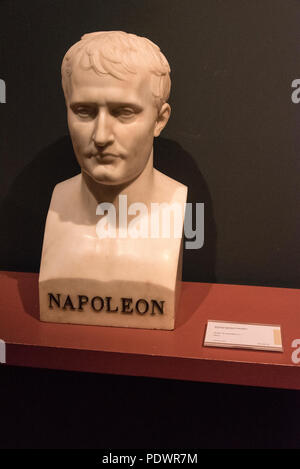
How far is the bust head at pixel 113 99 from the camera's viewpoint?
129cm

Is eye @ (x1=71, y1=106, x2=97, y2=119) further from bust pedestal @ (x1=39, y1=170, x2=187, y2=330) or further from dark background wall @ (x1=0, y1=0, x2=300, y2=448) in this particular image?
dark background wall @ (x1=0, y1=0, x2=300, y2=448)

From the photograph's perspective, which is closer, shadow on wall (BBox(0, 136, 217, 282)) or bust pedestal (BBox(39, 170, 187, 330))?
bust pedestal (BBox(39, 170, 187, 330))

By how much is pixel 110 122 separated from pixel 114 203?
0.25 meters

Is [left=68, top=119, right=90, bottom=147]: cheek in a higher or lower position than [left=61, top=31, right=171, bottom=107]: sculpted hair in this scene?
lower

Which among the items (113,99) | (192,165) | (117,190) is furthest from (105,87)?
(192,165)

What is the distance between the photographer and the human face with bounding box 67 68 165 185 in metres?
1.29

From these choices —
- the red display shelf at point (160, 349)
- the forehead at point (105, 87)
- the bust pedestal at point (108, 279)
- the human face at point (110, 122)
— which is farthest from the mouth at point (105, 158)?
the red display shelf at point (160, 349)

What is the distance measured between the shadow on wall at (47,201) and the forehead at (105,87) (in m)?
0.52

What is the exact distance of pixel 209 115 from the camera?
177cm

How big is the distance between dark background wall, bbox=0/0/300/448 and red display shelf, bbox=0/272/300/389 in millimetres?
336

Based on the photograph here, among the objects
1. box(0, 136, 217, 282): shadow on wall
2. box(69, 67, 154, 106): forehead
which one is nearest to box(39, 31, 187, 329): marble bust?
box(69, 67, 154, 106): forehead

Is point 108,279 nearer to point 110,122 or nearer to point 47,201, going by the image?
point 110,122

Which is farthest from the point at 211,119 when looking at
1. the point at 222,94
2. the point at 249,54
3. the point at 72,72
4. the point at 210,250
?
the point at 72,72

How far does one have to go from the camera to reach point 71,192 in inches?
61.9
